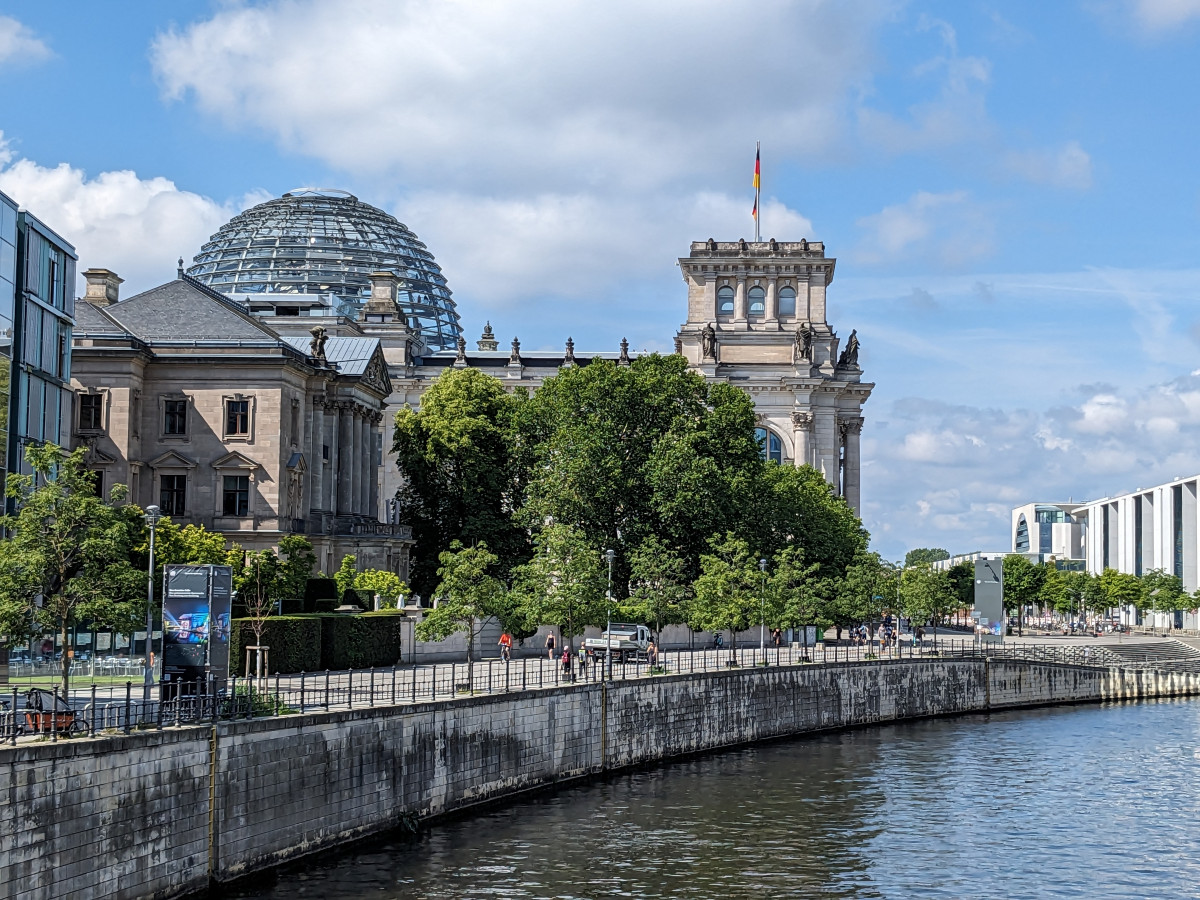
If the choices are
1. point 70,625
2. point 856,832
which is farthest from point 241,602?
point 856,832

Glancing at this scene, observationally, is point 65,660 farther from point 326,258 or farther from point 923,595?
point 326,258

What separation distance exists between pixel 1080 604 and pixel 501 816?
6085 inches

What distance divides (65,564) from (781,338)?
112 metres

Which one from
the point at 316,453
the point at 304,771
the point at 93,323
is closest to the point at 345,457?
the point at 316,453

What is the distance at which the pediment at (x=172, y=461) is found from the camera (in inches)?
3553

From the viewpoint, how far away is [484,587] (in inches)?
2408

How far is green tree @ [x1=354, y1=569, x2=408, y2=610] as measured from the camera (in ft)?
274

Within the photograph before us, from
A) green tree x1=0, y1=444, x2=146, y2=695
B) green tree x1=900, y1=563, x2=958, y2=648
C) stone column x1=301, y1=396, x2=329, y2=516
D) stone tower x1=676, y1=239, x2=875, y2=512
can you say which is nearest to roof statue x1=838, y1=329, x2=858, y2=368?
stone tower x1=676, y1=239, x2=875, y2=512

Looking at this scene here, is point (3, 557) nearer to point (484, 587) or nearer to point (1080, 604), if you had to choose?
point (484, 587)

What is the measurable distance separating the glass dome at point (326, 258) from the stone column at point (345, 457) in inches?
2061

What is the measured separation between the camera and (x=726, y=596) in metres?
83.8

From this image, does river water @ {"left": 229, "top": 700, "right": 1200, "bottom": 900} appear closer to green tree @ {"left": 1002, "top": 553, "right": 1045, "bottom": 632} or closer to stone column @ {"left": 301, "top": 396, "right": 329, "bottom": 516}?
stone column @ {"left": 301, "top": 396, "right": 329, "bottom": 516}

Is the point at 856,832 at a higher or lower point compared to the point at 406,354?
lower

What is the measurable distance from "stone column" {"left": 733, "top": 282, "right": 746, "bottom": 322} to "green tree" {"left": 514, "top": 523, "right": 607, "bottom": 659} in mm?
77702
